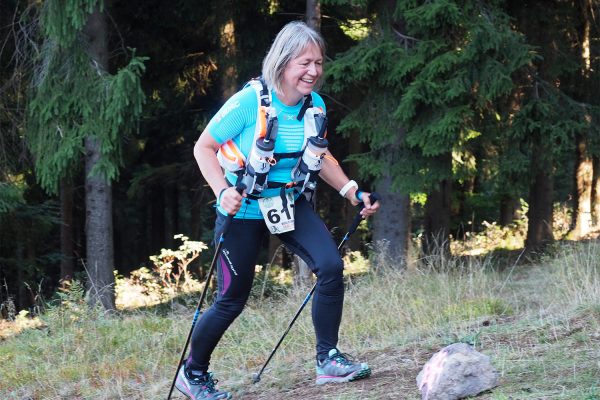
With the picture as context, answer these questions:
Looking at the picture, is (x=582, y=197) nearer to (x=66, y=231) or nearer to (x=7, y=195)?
(x=7, y=195)

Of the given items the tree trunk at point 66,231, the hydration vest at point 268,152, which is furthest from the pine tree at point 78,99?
the tree trunk at point 66,231

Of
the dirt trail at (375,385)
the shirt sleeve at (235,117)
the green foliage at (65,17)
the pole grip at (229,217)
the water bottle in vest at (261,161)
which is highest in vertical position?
the green foliage at (65,17)

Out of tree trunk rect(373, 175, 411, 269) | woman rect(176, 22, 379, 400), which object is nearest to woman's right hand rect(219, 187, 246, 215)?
woman rect(176, 22, 379, 400)

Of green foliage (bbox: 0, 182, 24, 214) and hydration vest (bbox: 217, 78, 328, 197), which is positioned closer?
hydration vest (bbox: 217, 78, 328, 197)

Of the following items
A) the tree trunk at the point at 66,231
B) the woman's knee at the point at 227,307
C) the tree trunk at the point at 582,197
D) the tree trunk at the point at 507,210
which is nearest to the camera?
the woman's knee at the point at 227,307

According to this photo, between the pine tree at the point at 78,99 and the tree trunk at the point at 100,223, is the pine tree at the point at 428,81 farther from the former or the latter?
the tree trunk at the point at 100,223

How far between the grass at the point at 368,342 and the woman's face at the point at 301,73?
167 centimetres

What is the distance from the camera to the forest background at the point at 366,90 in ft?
30.6

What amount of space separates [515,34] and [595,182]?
324 inches

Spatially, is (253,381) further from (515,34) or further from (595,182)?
(595,182)

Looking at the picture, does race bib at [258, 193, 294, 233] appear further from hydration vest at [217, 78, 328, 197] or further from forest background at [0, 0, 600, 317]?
forest background at [0, 0, 600, 317]

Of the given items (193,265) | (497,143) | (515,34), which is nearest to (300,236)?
(515,34)

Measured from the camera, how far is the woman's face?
4.12 m

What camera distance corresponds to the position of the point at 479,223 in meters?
22.3
